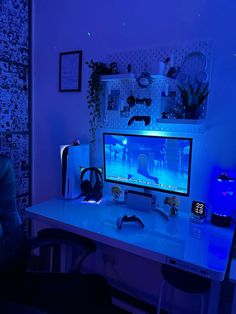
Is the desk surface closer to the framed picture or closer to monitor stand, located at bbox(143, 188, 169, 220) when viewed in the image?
monitor stand, located at bbox(143, 188, 169, 220)

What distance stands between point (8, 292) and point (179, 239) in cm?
87

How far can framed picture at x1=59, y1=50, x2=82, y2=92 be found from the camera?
2.09 metres

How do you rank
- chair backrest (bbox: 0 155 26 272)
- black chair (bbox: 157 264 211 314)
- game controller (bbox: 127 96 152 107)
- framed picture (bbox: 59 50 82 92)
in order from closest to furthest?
1. chair backrest (bbox: 0 155 26 272)
2. black chair (bbox: 157 264 211 314)
3. game controller (bbox: 127 96 152 107)
4. framed picture (bbox: 59 50 82 92)

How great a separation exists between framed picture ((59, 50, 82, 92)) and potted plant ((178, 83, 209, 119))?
91cm

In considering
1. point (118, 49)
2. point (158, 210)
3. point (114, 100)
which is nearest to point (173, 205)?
point (158, 210)

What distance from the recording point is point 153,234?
140 centimetres

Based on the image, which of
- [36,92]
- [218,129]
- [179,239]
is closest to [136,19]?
[218,129]

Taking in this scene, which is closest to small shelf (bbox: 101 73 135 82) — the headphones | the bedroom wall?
the bedroom wall

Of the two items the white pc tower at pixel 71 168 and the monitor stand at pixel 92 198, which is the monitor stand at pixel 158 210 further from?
the white pc tower at pixel 71 168

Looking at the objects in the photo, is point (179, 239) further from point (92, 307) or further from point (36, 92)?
point (36, 92)

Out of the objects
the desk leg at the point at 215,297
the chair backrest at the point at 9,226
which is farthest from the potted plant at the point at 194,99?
the chair backrest at the point at 9,226

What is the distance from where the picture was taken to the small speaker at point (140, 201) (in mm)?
1732

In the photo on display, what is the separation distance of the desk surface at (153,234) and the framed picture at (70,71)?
0.95m

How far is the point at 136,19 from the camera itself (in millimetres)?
1800
